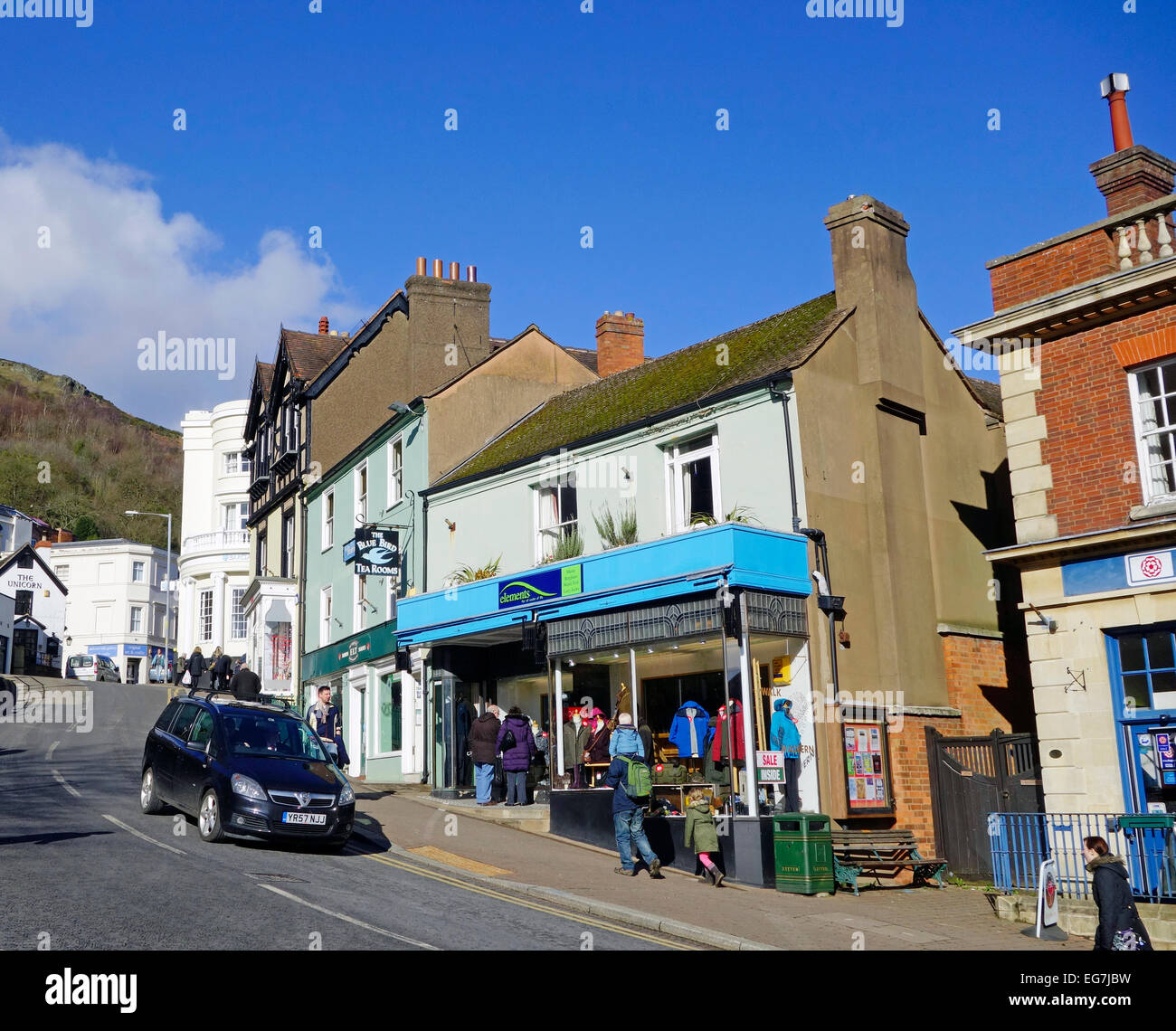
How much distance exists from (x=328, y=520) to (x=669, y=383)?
42.4ft

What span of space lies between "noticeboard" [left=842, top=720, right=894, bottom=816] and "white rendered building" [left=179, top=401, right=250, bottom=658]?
121ft

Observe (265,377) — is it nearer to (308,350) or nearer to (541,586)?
(308,350)

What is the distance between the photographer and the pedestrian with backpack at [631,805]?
1482cm

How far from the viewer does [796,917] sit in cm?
1273

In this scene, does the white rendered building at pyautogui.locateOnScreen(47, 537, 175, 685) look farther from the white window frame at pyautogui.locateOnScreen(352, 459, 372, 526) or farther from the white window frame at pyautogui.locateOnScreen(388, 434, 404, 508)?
the white window frame at pyautogui.locateOnScreen(388, 434, 404, 508)

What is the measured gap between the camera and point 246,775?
46.7 ft

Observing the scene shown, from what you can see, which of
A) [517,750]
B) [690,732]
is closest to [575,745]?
[517,750]

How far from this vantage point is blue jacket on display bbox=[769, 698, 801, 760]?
53.3 ft

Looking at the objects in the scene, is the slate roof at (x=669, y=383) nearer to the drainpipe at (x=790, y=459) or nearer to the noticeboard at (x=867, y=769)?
the drainpipe at (x=790, y=459)

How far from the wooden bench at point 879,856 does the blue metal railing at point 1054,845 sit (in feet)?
5.53

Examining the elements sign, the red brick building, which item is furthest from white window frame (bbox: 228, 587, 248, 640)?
the red brick building

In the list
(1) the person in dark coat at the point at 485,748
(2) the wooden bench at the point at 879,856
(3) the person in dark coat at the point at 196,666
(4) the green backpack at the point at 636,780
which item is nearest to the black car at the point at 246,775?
(4) the green backpack at the point at 636,780

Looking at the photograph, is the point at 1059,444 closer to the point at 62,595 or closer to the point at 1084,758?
the point at 1084,758
